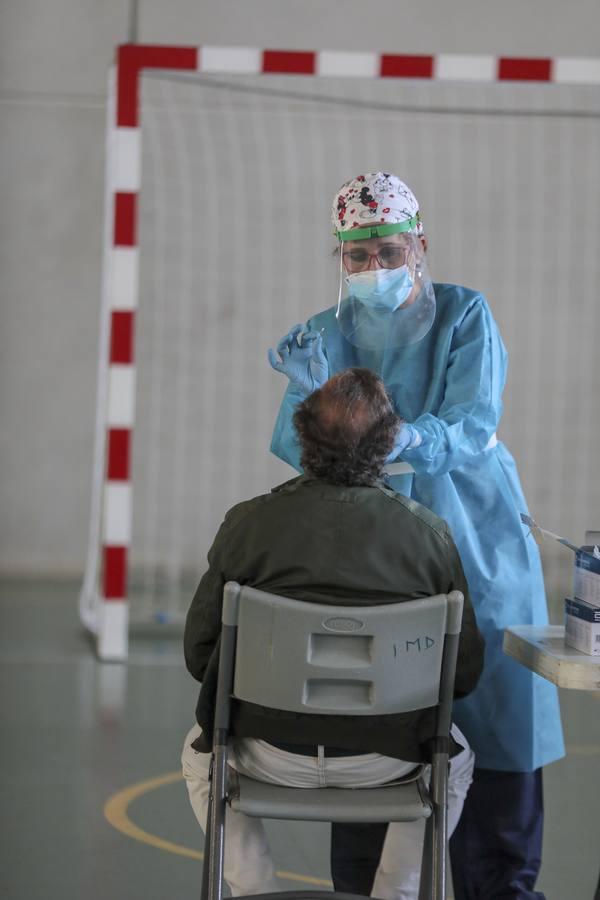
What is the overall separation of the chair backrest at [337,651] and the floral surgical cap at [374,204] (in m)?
0.75

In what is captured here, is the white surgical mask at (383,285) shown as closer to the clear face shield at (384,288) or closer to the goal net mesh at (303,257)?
the clear face shield at (384,288)

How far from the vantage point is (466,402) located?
224cm

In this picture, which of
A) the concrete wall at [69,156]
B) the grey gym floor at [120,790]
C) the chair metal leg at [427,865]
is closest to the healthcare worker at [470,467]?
the chair metal leg at [427,865]

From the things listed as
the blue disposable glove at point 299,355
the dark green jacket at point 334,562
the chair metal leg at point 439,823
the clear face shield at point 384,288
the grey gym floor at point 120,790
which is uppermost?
the clear face shield at point 384,288

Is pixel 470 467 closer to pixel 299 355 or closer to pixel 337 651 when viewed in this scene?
pixel 299 355

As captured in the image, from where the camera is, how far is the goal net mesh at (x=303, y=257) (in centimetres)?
619

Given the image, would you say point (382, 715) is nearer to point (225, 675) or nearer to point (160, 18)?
point (225, 675)

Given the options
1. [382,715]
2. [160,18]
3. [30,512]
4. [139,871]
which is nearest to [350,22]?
[160,18]

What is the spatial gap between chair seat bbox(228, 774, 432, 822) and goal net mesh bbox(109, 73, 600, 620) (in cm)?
415

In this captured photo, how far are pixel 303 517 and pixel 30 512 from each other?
191 inches

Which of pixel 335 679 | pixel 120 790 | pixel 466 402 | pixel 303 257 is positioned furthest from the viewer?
pixel 303 257

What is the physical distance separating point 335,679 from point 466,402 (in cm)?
63

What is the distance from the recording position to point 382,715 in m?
1.92

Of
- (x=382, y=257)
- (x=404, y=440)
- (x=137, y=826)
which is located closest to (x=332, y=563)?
(x=404, y=440)
